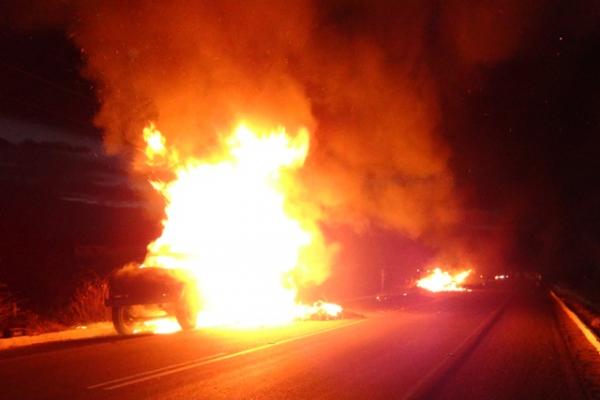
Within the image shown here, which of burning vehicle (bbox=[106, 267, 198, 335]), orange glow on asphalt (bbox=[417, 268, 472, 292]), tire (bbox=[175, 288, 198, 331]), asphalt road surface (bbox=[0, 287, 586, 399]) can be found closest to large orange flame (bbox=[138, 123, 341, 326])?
tire (bbox=[175, 288, 198, 331])

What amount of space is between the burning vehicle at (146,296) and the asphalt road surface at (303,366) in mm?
823

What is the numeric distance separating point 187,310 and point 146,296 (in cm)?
105

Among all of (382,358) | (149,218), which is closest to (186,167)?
(382,358)

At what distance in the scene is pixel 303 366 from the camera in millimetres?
10859

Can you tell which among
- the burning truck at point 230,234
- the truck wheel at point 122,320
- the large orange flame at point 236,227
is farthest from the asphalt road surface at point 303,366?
the large orange flame at point 236,227

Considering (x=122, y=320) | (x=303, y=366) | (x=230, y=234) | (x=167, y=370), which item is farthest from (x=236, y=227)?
(x=167, y=370)

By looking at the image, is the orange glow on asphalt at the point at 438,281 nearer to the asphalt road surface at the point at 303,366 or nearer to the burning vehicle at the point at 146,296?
the asphalt road surface at the point at 303,366

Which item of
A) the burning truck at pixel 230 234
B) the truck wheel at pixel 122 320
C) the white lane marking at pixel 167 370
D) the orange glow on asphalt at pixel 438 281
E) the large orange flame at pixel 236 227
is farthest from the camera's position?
the orange glow on asphalt at pixel 438 281

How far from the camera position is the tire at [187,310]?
52.8 feet

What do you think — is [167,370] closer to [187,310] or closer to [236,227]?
[187,310]

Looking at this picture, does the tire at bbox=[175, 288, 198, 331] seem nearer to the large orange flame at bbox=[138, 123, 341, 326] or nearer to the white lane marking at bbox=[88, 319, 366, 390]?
the large orange flame at bbox=[138, 123, 341, 326]

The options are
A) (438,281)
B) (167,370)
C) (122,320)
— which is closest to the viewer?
(167,370)

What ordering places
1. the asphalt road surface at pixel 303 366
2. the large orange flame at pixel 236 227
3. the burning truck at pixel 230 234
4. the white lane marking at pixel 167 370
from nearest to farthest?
the asphalt road surface at pixel 303 366 < the white lane marking at pixel 167 370 < the burning truck at pixel 230 234 < the large orange flame at pixel 236 227

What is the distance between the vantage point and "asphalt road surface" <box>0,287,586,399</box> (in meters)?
8.73
